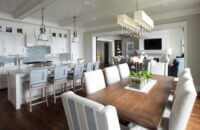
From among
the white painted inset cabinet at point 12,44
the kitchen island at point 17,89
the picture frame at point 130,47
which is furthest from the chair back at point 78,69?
the picture frame at point 130,47

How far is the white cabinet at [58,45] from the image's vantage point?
551 cm

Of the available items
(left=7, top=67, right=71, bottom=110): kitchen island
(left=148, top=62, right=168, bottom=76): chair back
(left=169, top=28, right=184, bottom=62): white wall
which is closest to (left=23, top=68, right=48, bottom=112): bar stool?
(left=7, top=67, right=71, bottom=110): kitchen island

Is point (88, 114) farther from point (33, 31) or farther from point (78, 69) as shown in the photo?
point (33, 31)

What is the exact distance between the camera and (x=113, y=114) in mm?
730

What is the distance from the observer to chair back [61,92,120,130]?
2.34 ft

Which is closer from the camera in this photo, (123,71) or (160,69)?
(123,71)

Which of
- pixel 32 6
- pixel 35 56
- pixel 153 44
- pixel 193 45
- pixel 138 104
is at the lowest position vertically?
pixel 138 104

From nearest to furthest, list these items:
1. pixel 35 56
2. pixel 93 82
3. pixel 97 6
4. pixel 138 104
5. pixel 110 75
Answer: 1. pixel 138 104
2. pixel 93 82
3. pixel 110 75
4. pixel 97 6
5. pixel 35 56

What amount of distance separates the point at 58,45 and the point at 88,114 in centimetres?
546

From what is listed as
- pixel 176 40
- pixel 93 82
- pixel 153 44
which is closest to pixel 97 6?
pixel 93 82

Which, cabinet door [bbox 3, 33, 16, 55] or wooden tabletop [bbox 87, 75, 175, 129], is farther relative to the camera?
cabinet door [bbox 3, 33, 16, 55]

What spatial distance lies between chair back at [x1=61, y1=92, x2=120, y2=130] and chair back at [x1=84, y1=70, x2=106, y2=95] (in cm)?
84

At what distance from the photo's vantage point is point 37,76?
2592mm

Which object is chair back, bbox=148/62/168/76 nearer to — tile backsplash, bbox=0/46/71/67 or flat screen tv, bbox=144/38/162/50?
tile backsplash, bbox=0/46/71/67
